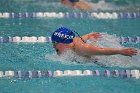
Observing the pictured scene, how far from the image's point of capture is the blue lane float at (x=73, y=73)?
14.9 ft

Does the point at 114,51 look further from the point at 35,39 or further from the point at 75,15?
the point at 75,15

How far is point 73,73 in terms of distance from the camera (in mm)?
4637

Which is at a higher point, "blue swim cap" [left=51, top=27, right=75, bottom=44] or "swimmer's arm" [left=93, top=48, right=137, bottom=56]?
"blue swim cap" [left=51, top=27, right=75, bottom=44]

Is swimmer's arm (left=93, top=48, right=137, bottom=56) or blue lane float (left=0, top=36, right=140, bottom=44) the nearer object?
swimmer's arm (left=93, top=48, right=137, bottom=56)

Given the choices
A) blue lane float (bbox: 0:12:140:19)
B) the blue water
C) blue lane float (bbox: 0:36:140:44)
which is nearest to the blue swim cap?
the blue water

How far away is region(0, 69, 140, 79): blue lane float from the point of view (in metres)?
4.55

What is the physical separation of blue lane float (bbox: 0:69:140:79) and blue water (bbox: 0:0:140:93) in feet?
0.25

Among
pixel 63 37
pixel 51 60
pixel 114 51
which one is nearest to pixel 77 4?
pixel 51 60

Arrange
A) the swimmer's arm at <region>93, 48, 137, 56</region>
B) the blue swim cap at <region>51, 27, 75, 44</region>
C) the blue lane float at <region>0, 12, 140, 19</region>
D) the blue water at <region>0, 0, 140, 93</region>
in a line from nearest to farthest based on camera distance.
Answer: the swimmer's arm at <region>93, 48, 137, 56</region>
the blue water at <region>0, 0, 140, 93</region>
the blue swim cap at <region>51, 27, 75, 44</region>
the blue lane float at <region>0, 12, 140, 19</region>

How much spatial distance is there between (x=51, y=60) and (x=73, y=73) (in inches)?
16.7

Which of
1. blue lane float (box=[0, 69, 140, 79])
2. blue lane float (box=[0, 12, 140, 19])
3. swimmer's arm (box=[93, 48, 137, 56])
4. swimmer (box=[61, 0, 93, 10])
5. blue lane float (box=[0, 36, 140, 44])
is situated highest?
swimmer (box=[61, 0, 93, 10])

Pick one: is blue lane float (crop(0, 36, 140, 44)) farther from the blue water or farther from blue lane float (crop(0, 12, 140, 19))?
blue lane float (crop(0, 12, 140, 19))

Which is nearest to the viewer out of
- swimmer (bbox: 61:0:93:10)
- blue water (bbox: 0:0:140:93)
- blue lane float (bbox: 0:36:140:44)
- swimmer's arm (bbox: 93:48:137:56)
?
swimmer's arm (bbox: 93:48:137:56)

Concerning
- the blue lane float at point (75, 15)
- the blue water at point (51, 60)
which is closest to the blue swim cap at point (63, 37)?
the blue water at point (51, 60)
